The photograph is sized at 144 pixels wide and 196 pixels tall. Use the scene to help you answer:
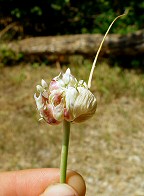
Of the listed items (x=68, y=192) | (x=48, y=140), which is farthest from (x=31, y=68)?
(x=68, y=192)

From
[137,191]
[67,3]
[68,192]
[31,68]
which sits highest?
[68,192]

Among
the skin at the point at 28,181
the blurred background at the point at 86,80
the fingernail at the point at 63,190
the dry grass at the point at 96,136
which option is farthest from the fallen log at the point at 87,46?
the fingernail at the point at 63,190

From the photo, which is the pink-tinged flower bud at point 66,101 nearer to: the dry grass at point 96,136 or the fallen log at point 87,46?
the dry grass at point 96,136

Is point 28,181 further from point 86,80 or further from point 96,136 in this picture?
point 86,80

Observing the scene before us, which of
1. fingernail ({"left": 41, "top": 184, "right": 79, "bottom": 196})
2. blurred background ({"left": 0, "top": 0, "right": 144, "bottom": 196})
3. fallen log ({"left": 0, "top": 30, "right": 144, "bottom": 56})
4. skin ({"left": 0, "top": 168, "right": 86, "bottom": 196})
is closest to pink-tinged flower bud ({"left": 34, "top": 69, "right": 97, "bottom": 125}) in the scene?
fingernail ({"left": 41, "top": 184, "right": 79, "bottom": 196})

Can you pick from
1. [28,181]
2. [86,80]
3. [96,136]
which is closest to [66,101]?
[28,181]

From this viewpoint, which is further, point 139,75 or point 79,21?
point 79,21

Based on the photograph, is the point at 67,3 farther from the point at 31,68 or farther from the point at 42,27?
the point at 31,68

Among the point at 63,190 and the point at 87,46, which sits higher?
the point at 63,190
